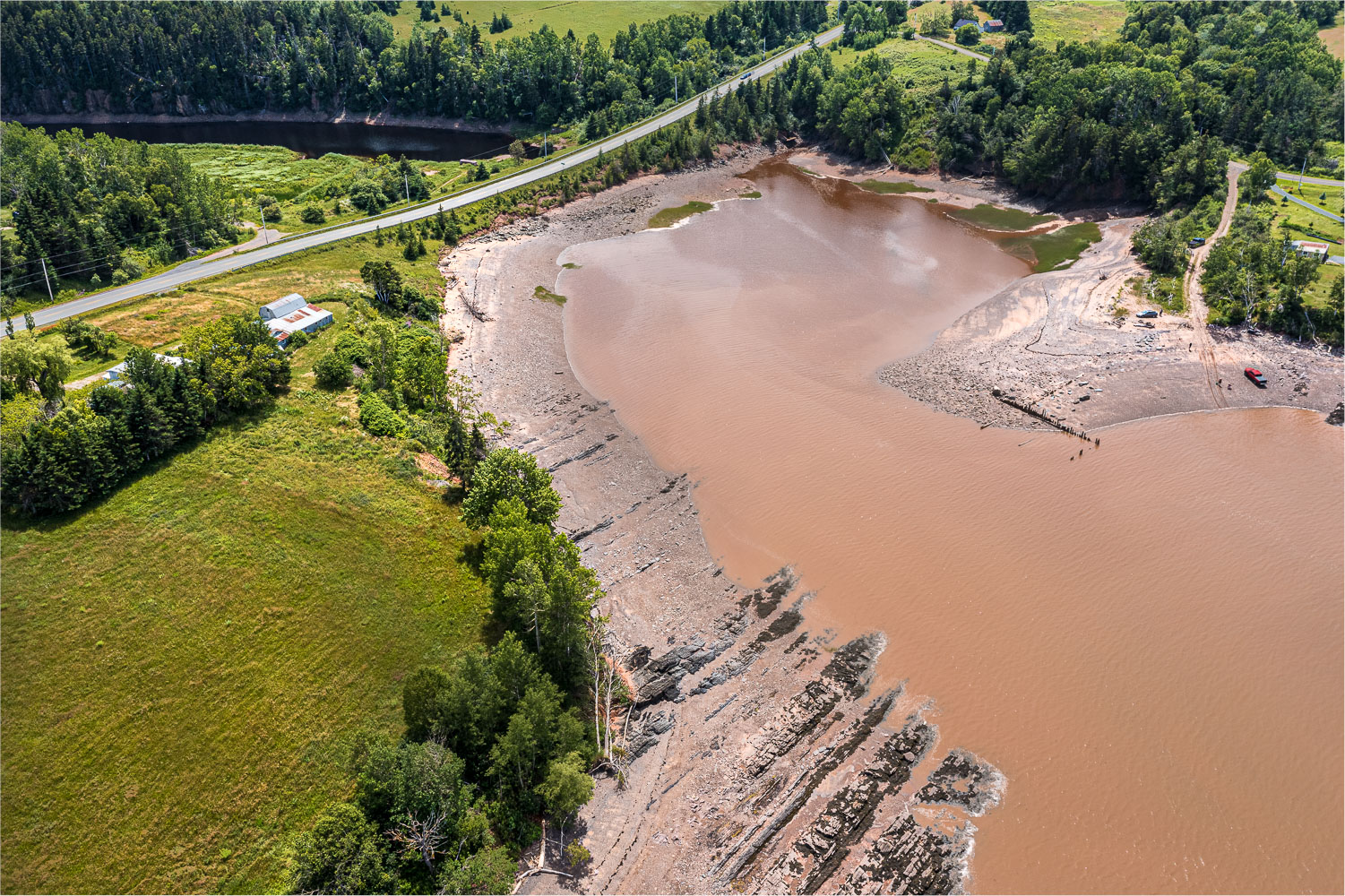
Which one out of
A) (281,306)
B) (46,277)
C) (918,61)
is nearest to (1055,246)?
(918,61)

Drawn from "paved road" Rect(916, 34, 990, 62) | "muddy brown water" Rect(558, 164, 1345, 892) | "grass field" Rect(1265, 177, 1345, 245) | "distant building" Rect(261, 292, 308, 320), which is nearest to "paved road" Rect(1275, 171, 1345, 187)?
"grass field" Rect(1265, 177, 1345, 245)

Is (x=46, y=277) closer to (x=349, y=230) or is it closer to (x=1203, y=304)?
(x=349, y=230)

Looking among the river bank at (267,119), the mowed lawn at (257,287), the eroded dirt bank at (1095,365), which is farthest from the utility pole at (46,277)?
the river bank at (267,119)

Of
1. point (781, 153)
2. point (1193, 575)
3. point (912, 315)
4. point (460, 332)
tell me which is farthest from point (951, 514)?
point (781, 153)

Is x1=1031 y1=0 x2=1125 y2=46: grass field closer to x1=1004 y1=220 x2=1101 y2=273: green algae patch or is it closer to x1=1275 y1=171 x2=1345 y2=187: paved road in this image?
x1=1275 y1=171 x2=1345 y2=187: paved road

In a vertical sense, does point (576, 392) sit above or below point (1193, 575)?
above

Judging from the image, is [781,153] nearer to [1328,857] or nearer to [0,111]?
[1328,857]

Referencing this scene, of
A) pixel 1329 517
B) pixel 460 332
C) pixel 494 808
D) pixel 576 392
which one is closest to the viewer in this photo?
pixel 494 808
